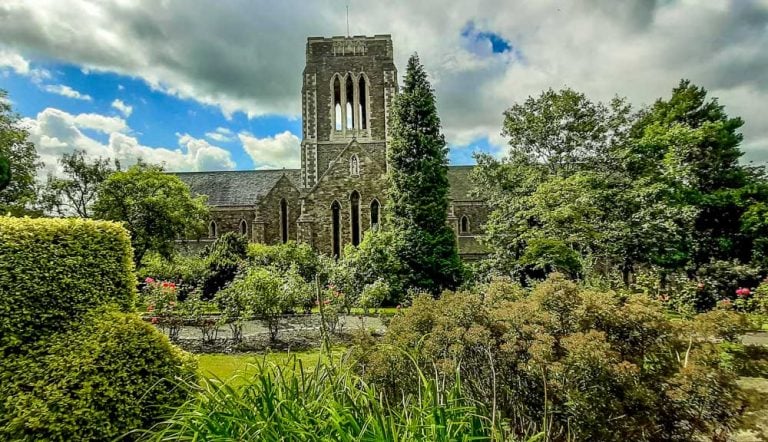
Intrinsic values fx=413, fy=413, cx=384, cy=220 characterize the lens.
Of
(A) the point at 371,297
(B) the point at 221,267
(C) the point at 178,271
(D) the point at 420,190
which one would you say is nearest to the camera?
(A) the point at 371,297

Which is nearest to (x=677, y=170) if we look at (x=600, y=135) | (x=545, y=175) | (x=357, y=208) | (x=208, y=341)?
(x=600, y=135)

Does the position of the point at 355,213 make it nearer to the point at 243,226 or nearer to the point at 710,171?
the point at 243,226

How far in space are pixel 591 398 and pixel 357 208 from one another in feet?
78.3

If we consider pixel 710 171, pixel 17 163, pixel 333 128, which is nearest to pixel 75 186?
pixel 17 163

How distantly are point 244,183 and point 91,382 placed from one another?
1444 inches

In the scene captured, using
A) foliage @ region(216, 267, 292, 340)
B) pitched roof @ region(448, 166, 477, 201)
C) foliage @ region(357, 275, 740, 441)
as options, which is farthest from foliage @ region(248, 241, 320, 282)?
pitched roof @ region(448, 166, 477, 201)

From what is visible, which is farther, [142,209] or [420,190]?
[142,209]

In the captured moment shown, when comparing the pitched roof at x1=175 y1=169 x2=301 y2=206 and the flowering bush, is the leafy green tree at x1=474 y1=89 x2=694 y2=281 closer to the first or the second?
the flowering bush

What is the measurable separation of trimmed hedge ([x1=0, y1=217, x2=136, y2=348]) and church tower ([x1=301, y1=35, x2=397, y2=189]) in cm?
2829

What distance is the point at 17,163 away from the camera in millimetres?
25641

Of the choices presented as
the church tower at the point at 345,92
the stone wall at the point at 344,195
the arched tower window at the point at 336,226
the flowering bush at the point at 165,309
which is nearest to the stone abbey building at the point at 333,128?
the church tower at the point at 345,92

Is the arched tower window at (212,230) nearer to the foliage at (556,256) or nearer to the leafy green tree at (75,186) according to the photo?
the leafy green tree at (75,186)

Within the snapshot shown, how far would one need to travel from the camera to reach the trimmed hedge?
12.2ft

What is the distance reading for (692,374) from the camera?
121 inches
